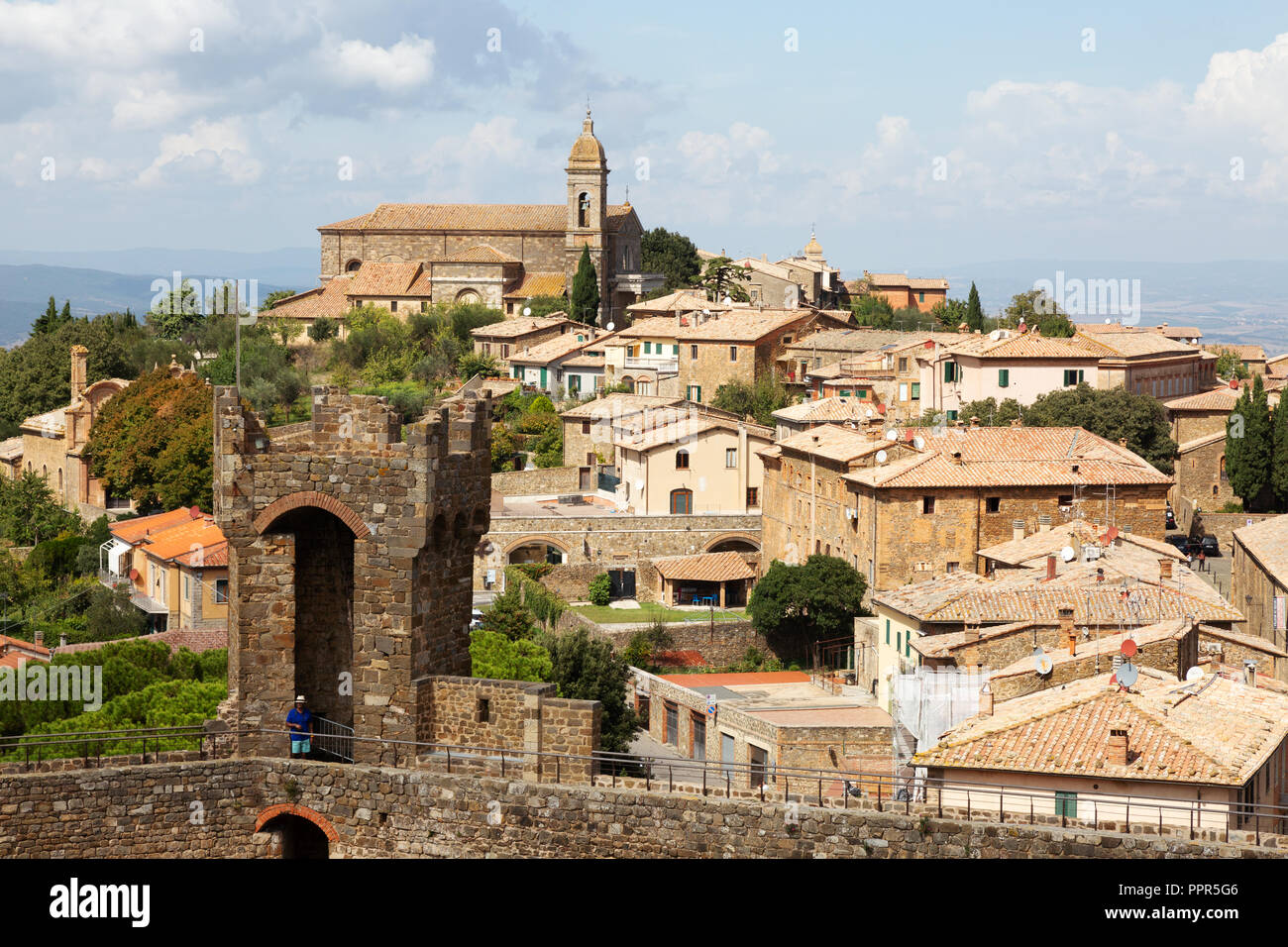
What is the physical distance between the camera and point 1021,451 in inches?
2259

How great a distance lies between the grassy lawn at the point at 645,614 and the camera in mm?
59094

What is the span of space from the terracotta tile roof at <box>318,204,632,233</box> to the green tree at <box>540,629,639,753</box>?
70.9 m

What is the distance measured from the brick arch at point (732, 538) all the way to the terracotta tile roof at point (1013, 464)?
930 centimetres

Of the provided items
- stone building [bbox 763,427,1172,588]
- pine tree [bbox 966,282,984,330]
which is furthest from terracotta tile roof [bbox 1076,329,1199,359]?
stone building [bbox 763,427,1172,588]

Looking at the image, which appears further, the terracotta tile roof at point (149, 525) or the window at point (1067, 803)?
the terracotta tile roof at point (149, 525)

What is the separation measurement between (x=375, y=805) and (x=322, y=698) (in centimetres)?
222

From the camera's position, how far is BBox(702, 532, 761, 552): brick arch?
216ft

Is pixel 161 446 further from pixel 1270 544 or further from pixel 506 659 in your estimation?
pixel 1270 544

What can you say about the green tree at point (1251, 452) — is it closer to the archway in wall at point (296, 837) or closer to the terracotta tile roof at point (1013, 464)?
the terracotta tile roof at point (1013, 464)

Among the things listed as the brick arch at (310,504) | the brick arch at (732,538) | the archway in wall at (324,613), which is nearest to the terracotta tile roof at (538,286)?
the brick arch at (732,538)

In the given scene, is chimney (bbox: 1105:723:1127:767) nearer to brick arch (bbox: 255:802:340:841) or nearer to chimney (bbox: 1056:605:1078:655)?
brick arch (bbox: 255:802:340:841)

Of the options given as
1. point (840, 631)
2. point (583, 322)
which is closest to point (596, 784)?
point (840, 631)

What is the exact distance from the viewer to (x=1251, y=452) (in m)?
66.6
